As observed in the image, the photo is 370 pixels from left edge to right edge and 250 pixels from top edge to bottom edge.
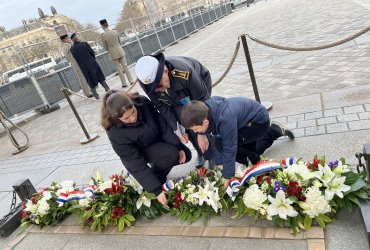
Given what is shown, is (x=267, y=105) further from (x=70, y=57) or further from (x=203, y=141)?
(x=70, y=57)

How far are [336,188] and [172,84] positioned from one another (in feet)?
5.08

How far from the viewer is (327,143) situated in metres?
3.27

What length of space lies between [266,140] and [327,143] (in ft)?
1.96

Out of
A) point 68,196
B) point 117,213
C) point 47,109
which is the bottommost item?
point 47,109

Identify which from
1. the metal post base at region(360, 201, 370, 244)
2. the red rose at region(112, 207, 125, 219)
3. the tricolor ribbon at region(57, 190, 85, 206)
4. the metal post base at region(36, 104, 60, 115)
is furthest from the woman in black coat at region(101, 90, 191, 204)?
the metal post base at region(36, 104, 60, 115)

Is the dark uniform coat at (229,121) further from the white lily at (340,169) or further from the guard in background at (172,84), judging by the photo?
the white lily at (340,169)

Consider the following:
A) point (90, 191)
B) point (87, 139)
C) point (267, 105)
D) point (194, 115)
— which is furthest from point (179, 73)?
point (87, 139)

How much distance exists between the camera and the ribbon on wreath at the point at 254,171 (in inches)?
103

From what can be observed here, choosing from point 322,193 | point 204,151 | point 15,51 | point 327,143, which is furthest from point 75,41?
point 322,193

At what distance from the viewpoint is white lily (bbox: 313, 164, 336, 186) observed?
2.31 metres

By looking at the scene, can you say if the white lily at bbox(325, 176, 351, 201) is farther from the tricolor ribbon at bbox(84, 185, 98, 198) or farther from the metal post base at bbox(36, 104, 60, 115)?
Answer: the metal post base at bbox(36, 104, 60, 115)

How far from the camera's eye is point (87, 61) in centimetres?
871

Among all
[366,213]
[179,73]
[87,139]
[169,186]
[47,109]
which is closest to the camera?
[366,213]

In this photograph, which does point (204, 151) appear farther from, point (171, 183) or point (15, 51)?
point (15, 51)
